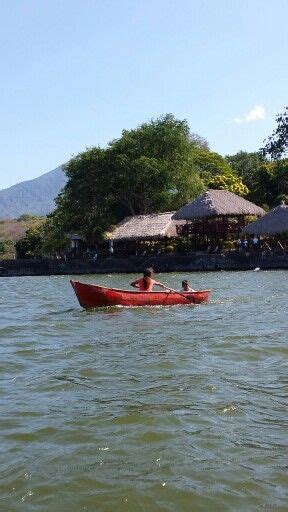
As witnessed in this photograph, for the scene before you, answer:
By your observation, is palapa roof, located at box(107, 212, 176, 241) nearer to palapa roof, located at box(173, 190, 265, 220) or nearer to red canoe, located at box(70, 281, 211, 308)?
palapa roof, located at box(173, 190, 265, 220)

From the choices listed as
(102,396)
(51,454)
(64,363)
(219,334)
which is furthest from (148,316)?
(51,454)

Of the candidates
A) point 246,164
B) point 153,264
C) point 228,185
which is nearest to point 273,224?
point 153,264

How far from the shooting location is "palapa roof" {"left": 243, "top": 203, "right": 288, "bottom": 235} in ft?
118

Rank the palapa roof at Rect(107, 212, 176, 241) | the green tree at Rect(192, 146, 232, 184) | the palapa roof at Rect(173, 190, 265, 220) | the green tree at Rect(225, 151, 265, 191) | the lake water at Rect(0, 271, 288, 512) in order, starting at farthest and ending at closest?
the green tree at Rect(225, 151, 265, 191) → the green tree at Rect(192, 146, 232, 184) → the palapa roof at Rect(107, 212, 176, 241) → the palapa roof at Rect(173, 190, 265, 220) → the lake water at Rect(0, 271, 288, 512)

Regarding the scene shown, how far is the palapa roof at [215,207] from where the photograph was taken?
3929 centimetres

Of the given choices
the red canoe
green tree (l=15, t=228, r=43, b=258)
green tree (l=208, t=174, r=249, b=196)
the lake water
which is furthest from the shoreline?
the lake water

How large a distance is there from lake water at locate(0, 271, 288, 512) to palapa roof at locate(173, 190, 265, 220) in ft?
88.0

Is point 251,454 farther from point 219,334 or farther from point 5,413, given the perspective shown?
point 219,334

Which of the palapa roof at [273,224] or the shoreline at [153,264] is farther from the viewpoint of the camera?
the palapa roof at [273,224]

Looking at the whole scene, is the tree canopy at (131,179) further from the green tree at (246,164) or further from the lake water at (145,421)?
the lake water at (145,421)

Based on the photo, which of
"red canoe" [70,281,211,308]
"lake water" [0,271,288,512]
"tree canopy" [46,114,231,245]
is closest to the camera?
"lake water" [0,271,288,512]

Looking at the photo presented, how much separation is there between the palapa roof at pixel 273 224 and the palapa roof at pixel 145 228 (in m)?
6.54

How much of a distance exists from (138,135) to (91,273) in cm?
1141

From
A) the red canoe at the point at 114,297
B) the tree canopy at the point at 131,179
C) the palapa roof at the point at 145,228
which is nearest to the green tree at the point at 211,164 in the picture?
the tree canopy at the point at 131,179
